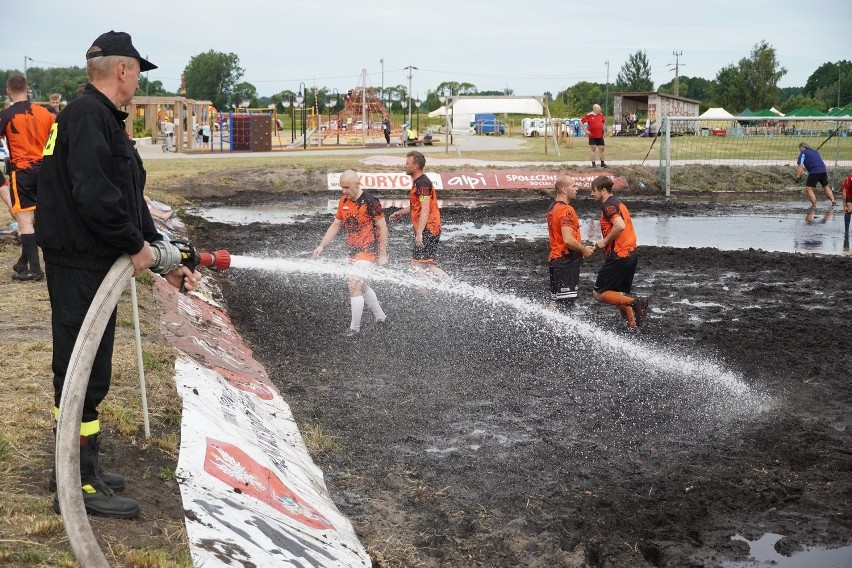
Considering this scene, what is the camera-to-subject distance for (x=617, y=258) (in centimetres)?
1069

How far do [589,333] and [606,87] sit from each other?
5055 inches

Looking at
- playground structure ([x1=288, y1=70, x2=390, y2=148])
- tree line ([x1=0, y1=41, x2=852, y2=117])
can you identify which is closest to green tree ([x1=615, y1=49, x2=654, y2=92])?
tree line ([x1=0, y1=41, x2=852, y2=117])

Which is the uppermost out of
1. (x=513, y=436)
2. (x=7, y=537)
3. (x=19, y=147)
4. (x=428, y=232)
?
(x=19, y=147)

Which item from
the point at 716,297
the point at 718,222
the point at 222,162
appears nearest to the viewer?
the point at 716,297

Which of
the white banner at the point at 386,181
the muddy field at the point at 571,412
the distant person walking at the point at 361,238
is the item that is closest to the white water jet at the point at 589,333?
the muddy field at the point at 571,412

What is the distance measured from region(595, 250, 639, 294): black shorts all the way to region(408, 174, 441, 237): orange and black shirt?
2.19m

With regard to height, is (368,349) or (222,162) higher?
(222,162)

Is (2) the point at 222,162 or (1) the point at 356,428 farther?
(2) the point at 222,162

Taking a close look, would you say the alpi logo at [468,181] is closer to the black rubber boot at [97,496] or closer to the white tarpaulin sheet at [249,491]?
the white tarpaulin sheet at [249,491]

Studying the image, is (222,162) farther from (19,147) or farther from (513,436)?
(513,436)

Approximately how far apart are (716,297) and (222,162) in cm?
2441

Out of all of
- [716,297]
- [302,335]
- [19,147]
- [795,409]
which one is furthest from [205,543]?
[716,297]

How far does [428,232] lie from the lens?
460 inches

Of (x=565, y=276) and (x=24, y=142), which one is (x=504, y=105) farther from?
(x=24, y=142)
